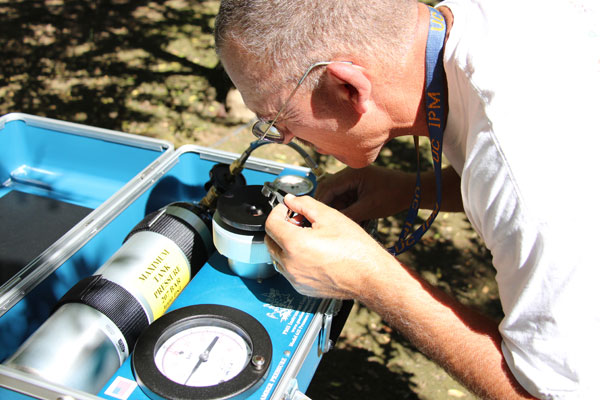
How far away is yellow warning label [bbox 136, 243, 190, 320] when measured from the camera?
1.37 meters

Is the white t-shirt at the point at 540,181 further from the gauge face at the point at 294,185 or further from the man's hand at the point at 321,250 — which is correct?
the gauge face at the point at 294,185

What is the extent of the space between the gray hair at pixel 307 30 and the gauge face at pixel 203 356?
2.30 ft

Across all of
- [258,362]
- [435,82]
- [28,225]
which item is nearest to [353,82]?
[435,82]

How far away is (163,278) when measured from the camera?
1415mm

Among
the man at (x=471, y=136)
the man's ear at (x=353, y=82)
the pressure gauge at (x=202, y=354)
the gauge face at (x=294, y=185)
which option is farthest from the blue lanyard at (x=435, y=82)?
the pressure gauge at (x=202, y=354)

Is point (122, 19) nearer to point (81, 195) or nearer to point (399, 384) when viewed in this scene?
point (81, 195)

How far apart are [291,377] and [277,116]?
70 cm

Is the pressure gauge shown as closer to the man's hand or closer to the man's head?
the man's hand

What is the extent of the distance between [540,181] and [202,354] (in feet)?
2.84

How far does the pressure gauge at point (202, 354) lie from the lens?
1.16m

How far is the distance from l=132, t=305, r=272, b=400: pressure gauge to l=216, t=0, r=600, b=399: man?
200 millimetres

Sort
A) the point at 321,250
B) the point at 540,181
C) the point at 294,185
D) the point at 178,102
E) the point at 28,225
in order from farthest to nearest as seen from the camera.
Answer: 1. the point at 178,102
2. the point at 28,225
3. the point at 294,185
4. the point at 321,250
5. the point at 540,181

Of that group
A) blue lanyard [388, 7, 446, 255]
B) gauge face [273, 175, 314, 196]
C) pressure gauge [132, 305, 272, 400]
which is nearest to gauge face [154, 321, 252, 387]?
pressure gauge [132, 305, 272, 400]

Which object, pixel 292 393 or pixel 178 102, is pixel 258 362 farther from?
pixel 178 102
